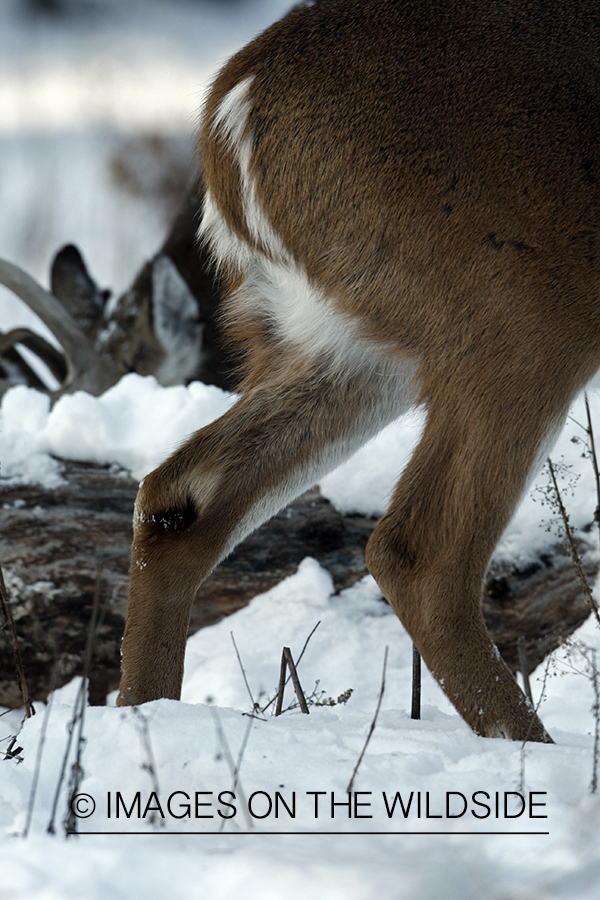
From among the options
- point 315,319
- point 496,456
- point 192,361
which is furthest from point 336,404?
point 192,361

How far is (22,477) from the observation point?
12.8ft

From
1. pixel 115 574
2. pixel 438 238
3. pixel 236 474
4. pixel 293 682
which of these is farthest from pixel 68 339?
pixel 438 238

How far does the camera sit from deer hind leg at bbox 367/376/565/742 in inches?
84.2

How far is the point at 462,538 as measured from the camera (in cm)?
222

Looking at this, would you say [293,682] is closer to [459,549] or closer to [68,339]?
[459,549]

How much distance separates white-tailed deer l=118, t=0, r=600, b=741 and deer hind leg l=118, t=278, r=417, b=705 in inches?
0.5

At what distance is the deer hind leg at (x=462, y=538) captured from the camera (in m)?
2.14

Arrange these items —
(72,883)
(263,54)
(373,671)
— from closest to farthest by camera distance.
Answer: (72,883) → (263,54) → (373,671)

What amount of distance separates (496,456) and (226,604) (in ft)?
5.88

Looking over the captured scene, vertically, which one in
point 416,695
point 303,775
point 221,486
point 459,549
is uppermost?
point 221,486

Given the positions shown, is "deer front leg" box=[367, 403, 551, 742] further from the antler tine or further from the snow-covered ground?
the antler tine

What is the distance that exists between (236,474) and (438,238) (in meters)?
0.92

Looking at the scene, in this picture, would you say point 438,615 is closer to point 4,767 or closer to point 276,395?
point 276,395

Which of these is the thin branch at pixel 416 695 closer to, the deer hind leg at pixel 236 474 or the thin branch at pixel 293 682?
the thin branch at pixel 293 682
